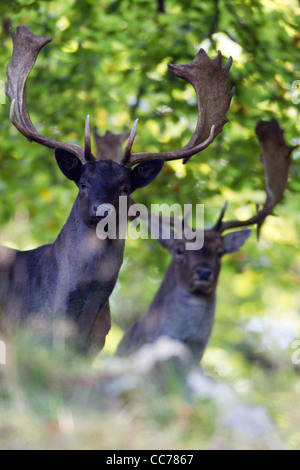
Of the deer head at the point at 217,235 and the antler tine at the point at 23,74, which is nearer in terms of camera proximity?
the antler tine at the point at 23,74

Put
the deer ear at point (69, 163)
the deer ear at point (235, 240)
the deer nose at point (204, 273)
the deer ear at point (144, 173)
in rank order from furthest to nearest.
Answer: the deer ear at point (235, 240) → the deer nose at point (204, 273) → the deer ear at point (144, 173) → the deer ear at point (69, 163)

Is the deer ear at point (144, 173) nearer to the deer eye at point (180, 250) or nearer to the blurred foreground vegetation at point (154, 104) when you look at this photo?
the blurred foreground vegetation at point (154, 104)

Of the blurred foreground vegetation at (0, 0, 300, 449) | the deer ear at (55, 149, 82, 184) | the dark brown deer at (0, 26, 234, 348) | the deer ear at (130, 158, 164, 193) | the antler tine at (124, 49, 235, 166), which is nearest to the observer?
the dark brown deer at (0, 26, 234, 348)

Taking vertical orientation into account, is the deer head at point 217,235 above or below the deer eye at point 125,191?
below

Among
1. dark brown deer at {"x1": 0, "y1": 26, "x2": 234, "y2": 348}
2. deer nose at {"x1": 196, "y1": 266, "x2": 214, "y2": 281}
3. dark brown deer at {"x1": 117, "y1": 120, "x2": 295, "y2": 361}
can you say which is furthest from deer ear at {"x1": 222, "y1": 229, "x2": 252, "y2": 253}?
dark brown deer at {"x1": 0, "y1": 26, "x2": 234, "y2": 348}

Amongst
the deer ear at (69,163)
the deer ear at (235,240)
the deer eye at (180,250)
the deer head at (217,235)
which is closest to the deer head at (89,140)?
the deer ear at (69,163)

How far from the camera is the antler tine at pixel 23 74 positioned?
6.13 metres

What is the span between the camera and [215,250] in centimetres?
819

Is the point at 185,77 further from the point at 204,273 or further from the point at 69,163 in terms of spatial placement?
the point at 204,273

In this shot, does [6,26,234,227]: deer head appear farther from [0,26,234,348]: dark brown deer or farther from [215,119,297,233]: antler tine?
[215,119,297,233]: antler tine

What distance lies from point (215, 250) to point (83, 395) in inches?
199

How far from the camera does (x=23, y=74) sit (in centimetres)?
626

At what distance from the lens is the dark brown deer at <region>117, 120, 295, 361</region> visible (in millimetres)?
8023

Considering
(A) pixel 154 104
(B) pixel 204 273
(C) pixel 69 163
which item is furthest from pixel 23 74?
(A) pixel 154 104
